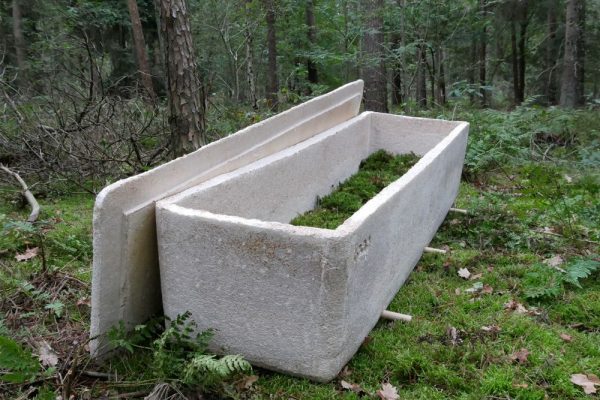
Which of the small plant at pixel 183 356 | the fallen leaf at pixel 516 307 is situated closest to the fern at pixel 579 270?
the fallen leaf at pixel 516 307

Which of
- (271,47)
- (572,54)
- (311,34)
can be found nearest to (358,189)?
(572,54)

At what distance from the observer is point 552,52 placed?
15492mm

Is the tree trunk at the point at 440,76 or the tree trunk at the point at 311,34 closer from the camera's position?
the tree trunk at the point at 440,76

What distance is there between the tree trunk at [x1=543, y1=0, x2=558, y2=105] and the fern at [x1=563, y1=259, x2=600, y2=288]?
11280 millimetres

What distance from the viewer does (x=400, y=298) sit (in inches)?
153

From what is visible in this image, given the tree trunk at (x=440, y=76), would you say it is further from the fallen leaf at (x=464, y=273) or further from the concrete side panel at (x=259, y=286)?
the concrete side panel at (x=259, y=286)

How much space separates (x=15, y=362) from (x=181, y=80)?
3.21 metres

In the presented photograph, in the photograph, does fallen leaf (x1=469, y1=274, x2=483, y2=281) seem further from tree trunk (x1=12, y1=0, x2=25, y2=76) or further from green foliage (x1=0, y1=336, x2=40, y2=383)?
tree trunk (x1=12, y1=0, x2=25, y2=76)

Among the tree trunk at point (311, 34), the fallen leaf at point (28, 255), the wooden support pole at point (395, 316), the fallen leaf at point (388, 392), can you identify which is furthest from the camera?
the tree trunk at point (311, 34)

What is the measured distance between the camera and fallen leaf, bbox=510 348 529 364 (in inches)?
122

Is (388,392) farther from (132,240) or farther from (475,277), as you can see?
(475,277)

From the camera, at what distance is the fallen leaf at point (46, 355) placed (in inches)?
116

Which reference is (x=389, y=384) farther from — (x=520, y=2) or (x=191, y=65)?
(x=520, y=2)

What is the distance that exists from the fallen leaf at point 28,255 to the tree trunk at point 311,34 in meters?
11.8
